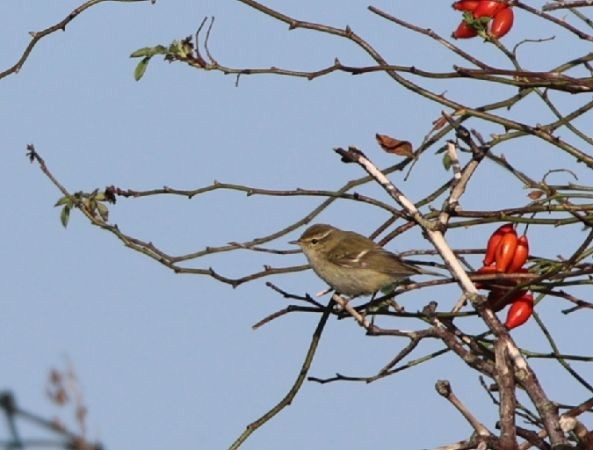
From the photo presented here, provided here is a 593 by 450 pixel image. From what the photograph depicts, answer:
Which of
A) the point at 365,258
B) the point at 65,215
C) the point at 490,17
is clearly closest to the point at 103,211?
the point at 65,215

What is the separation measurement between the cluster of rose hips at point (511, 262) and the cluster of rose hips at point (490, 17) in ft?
2.58

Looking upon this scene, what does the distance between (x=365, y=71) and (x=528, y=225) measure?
746mm

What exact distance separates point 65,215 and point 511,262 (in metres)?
1.81

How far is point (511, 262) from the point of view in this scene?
3650 millimetres

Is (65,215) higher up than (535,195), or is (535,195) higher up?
(65,215)

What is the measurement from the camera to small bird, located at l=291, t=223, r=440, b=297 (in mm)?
5738

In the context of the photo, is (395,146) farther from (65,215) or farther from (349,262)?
(349,262)

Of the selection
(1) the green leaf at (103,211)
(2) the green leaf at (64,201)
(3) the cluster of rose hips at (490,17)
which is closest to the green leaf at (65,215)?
(2) the green leaf at (64,201)

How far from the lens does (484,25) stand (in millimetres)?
4039

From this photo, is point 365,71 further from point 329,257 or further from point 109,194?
point 329,257

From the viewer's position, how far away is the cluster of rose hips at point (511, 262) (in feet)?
11.8

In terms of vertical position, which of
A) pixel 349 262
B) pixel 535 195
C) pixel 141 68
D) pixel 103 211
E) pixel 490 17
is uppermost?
pixel 349 262

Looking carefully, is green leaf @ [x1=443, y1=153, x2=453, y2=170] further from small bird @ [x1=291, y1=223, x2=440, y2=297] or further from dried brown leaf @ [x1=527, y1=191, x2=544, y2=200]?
small bird @ [x1=291, y1=223, x2=440, y2=297]

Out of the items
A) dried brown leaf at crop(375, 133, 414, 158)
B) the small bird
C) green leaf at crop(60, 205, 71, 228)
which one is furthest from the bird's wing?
green leaf at crop(60, 205, 71, 228)
